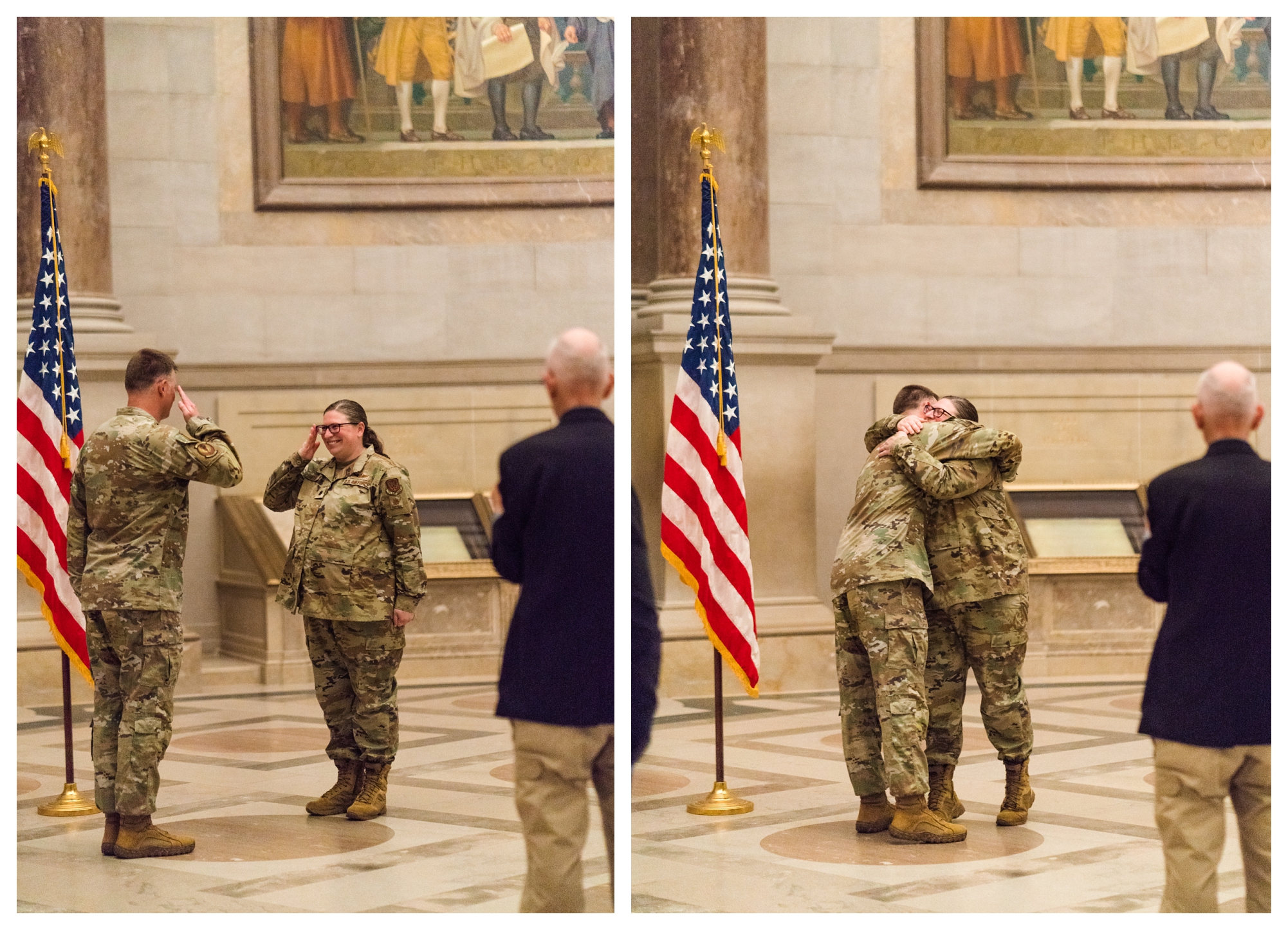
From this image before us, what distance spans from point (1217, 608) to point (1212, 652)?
0.40 ft

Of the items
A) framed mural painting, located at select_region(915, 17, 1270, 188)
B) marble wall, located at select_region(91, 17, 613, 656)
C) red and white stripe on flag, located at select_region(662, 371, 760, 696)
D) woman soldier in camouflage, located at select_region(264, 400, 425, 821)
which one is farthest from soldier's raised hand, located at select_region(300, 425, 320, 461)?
framed mural painting, located at select_region(915, 17, 1270, 188)

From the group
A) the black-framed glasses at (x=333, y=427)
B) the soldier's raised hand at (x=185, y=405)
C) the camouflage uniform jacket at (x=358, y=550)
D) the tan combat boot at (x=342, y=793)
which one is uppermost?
the soldier's raised hand at (x=185, y=405)

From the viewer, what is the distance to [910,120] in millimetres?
11984

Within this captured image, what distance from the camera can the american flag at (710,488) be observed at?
6.70 meters

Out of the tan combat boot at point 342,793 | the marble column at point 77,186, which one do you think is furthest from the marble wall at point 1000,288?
the tan combat boot at point 342,793

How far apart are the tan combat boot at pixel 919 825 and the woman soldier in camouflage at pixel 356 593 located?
2075 mm

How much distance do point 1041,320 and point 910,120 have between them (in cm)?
176

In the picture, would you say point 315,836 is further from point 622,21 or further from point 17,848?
point 622,21

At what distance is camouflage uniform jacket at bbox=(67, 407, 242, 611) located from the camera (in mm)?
5848

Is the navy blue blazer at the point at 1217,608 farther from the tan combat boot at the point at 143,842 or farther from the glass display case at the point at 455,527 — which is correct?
the glass display case at the point at 455,527

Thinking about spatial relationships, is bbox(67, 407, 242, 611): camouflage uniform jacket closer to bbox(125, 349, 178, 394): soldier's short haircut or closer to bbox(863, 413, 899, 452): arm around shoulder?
bbox(125, 349, 178, 394): soldier's short haircut

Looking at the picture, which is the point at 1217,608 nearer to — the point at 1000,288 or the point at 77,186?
the point at 1000,288

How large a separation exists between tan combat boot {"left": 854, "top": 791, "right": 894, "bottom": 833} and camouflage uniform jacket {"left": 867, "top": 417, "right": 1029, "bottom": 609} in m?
0.79

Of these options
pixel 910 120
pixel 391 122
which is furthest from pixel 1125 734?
pixel 391 122
